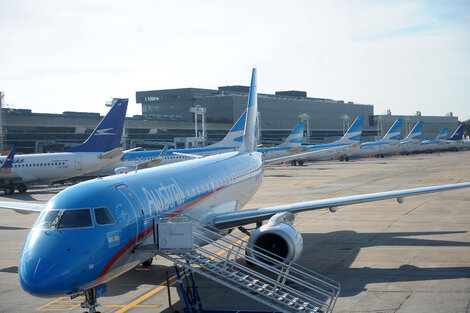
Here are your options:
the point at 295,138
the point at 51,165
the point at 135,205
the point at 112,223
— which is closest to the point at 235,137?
the point at 295,138

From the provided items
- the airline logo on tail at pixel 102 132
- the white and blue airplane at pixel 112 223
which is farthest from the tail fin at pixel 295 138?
the white and blue airplane at pixel 112 223

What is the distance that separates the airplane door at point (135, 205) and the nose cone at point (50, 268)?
7.59 ft

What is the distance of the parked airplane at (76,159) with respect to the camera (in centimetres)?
5222

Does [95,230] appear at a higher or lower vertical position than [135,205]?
lower

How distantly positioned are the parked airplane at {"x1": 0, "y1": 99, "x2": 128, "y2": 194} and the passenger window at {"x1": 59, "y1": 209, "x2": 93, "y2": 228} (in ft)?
134

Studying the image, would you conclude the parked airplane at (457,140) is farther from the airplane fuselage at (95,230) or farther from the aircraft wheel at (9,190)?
the airplane fuselage at (95,230)

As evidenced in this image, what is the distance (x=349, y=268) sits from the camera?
739 inches

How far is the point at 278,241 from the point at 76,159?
39.0 meters

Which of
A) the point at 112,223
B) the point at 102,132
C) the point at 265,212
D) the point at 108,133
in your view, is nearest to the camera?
the point at 112,223

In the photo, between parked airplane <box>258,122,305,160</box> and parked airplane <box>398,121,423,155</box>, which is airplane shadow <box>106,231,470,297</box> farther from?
parked airplane <box>398,121,423,155</box>

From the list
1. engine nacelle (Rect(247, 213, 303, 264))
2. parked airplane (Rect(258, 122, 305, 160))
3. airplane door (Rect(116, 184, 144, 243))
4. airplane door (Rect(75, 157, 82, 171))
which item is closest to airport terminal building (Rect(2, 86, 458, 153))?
parked airplane (Rect(258, 122, 305, 160))

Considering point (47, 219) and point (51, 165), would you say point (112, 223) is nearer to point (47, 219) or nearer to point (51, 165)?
point (47, 219)

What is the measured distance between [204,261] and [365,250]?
10.2 metres

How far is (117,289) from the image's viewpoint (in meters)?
17.2
